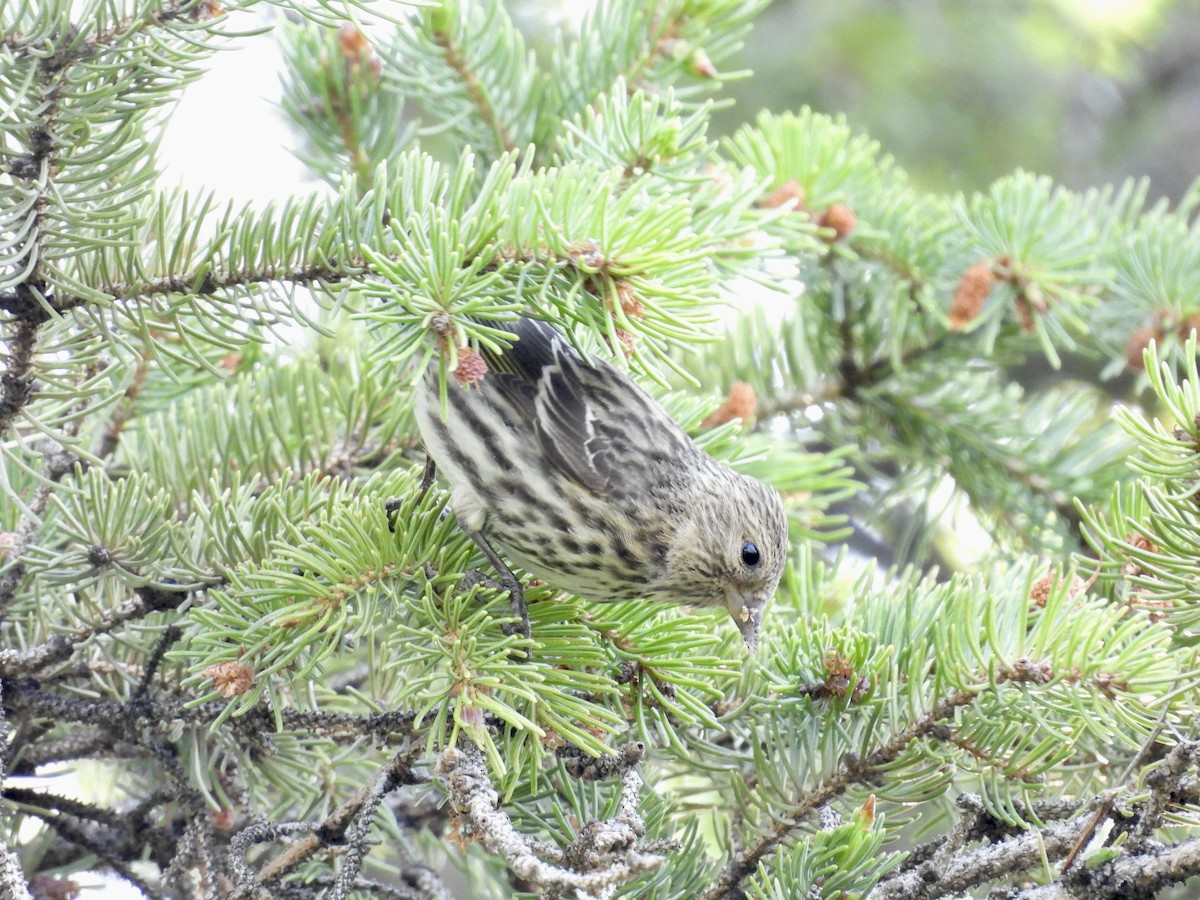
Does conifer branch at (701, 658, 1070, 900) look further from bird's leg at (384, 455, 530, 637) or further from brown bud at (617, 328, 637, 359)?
brown bud at (617, 328, 637, 359)

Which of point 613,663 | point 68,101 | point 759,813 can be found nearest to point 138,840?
point 613,663

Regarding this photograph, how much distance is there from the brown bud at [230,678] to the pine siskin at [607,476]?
0.54 meters

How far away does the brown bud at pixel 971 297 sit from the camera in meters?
2.20

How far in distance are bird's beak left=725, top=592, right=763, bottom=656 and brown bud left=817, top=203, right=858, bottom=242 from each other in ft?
2.48

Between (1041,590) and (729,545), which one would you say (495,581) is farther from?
(1041,590)

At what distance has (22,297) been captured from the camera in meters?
1.32

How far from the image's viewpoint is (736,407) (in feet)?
7.18

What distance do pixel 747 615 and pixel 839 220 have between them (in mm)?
827

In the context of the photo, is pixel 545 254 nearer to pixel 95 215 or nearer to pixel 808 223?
pixel 95 215

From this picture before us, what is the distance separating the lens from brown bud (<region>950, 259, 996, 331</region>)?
2.20 meters

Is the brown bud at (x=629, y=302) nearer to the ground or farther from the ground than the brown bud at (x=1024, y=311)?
nearer to the ground

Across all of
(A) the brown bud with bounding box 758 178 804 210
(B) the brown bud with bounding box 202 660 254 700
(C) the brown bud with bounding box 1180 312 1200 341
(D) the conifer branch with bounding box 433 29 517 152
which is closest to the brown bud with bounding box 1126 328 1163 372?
(C) the brown bud with bounding box 1180 312 1200 341

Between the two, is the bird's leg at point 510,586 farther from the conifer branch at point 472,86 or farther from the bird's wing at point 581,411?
the conifer branch at point 472,86

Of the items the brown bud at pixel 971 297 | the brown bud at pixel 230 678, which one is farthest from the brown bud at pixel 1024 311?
the brown bud at pixel 230 678
